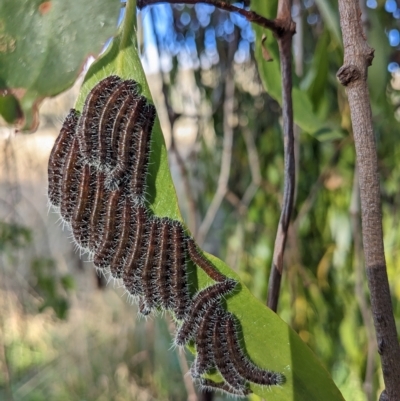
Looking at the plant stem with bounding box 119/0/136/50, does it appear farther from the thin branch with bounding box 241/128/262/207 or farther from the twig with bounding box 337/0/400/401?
the thin branch with bounding box 241/128/262/207

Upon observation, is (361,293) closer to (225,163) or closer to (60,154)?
(225,163)

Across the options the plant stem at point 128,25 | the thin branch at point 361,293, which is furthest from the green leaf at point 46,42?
the thin branch at point 361,293

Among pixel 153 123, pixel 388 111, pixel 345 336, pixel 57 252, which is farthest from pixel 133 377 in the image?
pixel 153 123

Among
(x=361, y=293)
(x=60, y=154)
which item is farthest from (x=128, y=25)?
(x=361, y=293)

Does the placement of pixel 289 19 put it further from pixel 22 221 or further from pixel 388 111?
pixel 22 221

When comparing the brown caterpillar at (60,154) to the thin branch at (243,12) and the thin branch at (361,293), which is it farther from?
the thin branch at (361,293)
